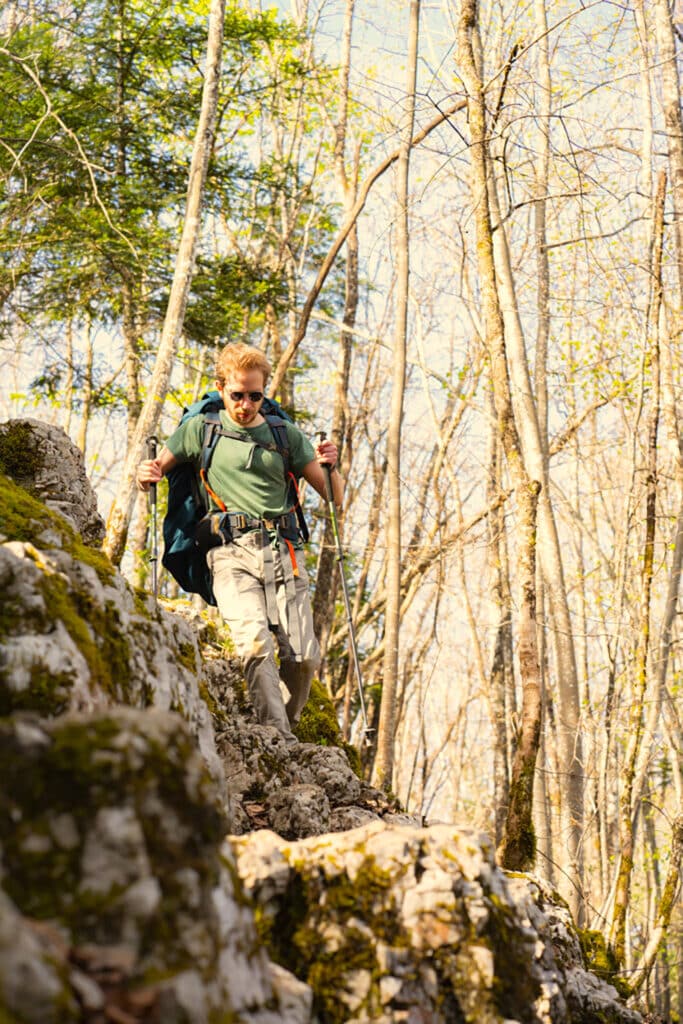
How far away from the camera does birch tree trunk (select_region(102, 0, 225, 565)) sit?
958cm

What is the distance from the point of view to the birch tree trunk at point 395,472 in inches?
361

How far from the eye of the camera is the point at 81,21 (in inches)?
528

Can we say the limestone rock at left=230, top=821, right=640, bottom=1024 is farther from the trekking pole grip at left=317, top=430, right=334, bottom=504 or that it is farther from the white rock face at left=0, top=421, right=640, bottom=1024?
the trekking pole grip at left=317, top=430, right=334, bottom=504

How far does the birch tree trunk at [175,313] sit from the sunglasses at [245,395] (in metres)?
3.74

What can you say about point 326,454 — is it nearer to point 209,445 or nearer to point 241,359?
point 209,445

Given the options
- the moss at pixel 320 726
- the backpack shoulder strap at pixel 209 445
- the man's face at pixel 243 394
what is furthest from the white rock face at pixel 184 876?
the moss at pixel 320 726

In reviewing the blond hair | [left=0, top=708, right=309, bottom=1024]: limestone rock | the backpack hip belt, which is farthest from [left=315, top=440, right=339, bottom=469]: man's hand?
[left=0, top=708, right=309, bottom=1024]: limestone rock

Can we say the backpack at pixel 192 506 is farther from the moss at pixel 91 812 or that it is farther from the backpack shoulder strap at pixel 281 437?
the moss at pixel 91 812

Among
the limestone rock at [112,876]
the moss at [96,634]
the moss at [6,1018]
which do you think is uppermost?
the moss at [96,634]

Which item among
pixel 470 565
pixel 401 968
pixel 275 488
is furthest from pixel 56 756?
pixel 470 565

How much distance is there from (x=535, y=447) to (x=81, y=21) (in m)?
9.25

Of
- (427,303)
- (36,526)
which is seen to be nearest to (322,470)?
(36,526)

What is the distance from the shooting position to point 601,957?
18.9 feet

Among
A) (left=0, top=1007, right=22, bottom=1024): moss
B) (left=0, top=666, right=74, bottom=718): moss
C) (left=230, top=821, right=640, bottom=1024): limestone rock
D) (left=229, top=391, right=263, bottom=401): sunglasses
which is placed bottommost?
(left=230, top=821, right=640, bottom=1024): limestone rock
